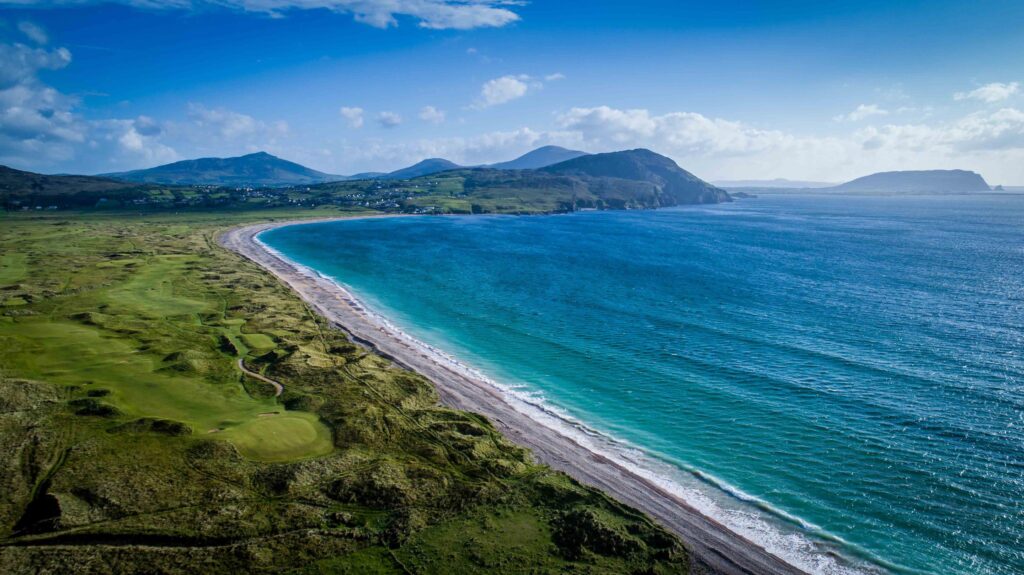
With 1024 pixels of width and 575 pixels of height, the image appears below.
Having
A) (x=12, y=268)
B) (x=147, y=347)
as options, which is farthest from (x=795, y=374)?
(x=12, y=268)

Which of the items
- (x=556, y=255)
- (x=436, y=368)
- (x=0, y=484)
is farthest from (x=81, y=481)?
(x=556, y=255)

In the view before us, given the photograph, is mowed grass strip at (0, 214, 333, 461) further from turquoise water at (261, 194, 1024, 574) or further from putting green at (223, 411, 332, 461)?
turquoise water at (261, 194, 1024, 574)

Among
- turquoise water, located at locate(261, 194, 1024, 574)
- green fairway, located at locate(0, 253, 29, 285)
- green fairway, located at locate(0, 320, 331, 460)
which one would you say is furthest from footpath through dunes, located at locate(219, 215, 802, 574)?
green fairway, located at locate(0, 253, 29, 285)

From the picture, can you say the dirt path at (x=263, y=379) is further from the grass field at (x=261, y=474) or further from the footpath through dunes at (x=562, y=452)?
the footpath through dunes at (x=562, y=452)

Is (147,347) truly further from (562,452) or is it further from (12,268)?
(12,268)

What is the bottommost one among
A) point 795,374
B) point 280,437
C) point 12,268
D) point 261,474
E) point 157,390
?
point 795,374

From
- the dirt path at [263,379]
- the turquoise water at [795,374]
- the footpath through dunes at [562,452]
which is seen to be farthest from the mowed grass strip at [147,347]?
the turquoise water at [795,374]

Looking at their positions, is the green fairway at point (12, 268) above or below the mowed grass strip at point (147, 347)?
above
